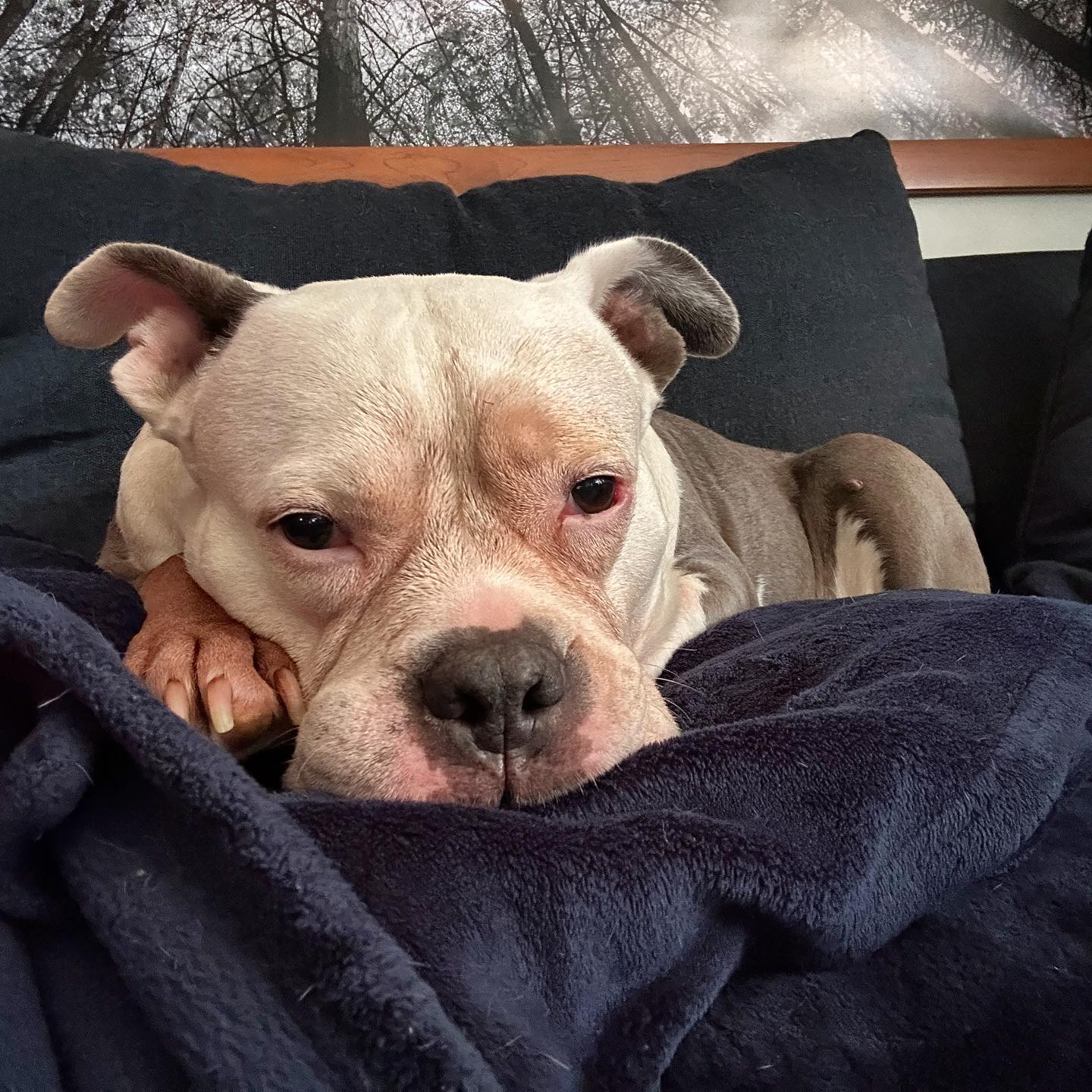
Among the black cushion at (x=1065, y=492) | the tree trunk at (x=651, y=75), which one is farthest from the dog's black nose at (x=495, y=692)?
the tree trunk at (x=651, y=75)

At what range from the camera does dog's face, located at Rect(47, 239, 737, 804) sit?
91 cm

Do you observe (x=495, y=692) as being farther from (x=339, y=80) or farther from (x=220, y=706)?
(x=339, y=80)

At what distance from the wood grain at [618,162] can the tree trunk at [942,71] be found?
0.12 meters

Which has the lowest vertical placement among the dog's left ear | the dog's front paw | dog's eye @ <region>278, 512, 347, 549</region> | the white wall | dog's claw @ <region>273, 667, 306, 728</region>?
the white wall

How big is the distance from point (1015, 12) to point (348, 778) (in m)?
4.33

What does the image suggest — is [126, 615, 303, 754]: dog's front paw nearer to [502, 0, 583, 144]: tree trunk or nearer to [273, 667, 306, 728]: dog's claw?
[273, 667, 306, 728]: dog's claw

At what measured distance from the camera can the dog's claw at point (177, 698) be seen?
98 centimetres

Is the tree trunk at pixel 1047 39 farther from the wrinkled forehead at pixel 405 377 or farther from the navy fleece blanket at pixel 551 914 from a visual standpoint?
the navy fleece blanket at pixel 551 914

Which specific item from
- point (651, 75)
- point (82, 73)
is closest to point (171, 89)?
point (82, 73)

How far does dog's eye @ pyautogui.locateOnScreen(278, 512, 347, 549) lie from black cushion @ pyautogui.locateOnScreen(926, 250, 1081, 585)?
2.01 m

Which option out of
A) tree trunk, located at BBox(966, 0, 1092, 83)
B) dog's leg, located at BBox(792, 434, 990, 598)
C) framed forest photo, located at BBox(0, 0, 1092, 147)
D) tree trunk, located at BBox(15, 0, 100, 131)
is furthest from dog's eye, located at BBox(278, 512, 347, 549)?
tree trunk, located at BBox(966, 0, 1092, 83)

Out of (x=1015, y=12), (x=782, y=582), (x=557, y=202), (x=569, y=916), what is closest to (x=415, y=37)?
(x=557, y=202)

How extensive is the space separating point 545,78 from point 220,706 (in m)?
2.88

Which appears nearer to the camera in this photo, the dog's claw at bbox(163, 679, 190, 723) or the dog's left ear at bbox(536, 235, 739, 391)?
the dog's claw at bbox(163, 679, 190, 723)
